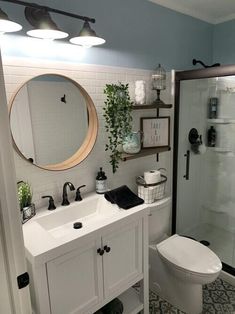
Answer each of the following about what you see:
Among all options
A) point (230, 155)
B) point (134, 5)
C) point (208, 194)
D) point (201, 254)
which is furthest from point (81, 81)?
point (208, 194)

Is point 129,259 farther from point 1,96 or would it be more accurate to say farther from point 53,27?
point 53,27

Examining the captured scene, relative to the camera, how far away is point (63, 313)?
1.35m

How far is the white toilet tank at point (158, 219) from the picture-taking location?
197cm

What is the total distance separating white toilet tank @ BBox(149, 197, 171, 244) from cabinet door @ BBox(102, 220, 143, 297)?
1.15 feet

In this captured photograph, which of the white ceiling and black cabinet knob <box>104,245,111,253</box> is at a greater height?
the white ceiling

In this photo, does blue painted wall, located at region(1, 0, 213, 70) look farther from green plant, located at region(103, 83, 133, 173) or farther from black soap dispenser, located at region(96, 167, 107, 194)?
black soap dispenser, located at region(96, 167, 107, 194)

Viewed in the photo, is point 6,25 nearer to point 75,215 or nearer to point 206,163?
point 75,215

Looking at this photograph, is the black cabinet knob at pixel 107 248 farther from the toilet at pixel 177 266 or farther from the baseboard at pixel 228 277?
the baseboard at pixel 228 277

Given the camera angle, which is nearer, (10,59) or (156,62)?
(10,59)

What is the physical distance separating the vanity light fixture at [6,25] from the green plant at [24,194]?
87 cm

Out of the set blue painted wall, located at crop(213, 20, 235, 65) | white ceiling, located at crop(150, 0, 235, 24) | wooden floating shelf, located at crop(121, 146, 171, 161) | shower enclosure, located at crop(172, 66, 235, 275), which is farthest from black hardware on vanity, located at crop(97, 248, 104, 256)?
blue painted wall, located at crop(213, 20, 235, 65)

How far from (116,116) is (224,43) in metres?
1.62

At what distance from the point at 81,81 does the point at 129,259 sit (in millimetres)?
1273

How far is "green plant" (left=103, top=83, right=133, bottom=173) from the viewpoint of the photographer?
1812mm
